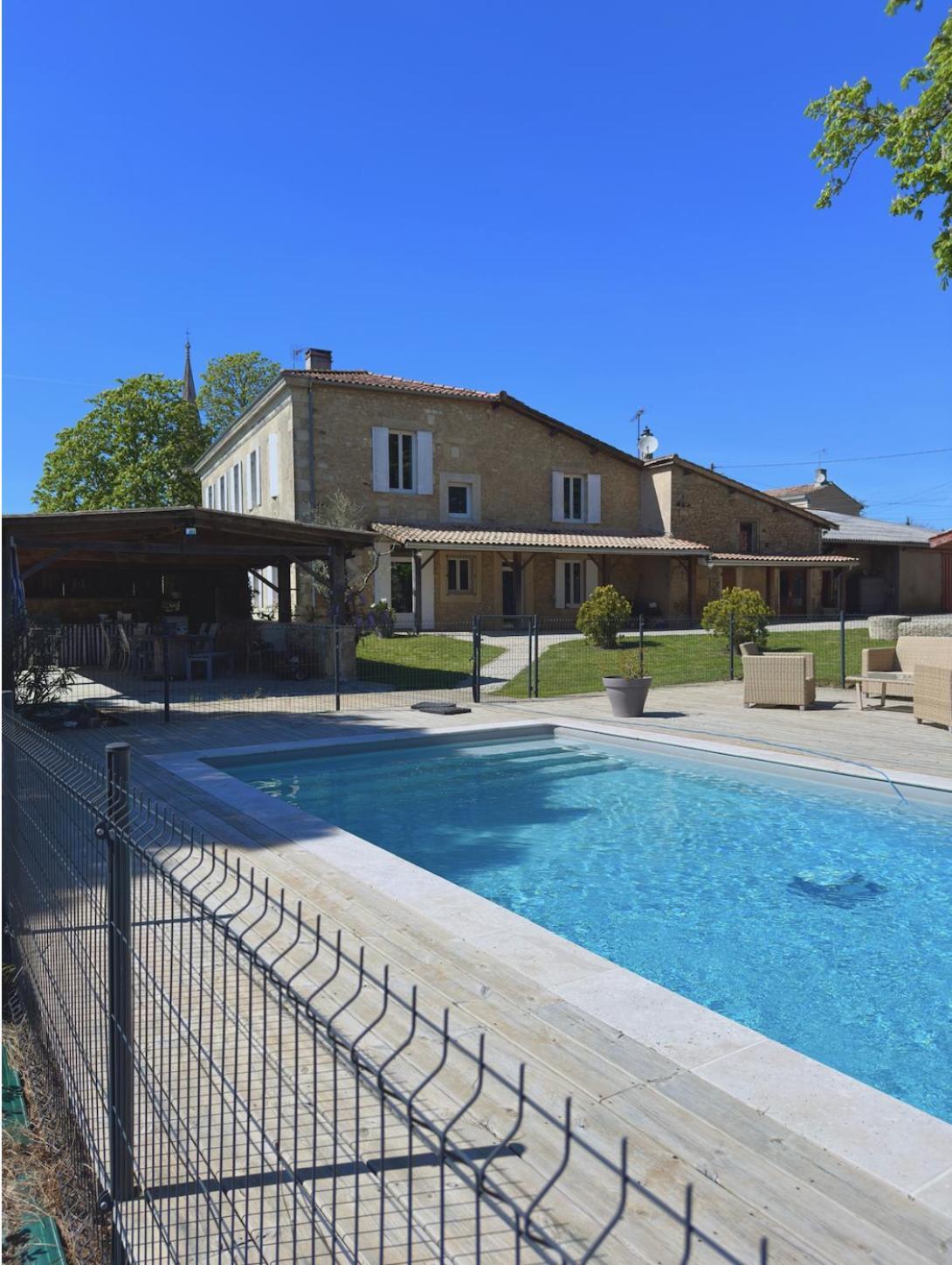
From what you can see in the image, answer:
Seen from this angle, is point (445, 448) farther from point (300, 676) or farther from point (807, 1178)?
point (807, 1178)

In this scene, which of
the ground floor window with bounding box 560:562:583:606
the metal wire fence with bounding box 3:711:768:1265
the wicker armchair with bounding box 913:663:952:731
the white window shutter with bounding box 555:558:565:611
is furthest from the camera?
the ground floor window with bounding box 560:562:583:606

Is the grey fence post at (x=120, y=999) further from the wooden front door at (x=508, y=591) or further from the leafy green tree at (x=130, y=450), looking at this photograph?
the leafy green tree at (x=130, y=450)

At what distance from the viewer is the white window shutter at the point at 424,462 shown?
27.6m

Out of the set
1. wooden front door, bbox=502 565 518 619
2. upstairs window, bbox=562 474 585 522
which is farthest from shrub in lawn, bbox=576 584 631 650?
upstairs window, bbox=562 474 585 522

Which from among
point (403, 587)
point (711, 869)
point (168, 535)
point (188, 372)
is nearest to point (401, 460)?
point (403, 587)

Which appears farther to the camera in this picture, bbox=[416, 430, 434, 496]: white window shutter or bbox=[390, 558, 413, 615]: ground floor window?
bbox=[416, 430, 434, 496]: white window shutter

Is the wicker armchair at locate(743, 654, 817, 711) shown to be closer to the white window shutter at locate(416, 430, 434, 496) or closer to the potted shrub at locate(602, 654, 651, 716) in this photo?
the potted shrub at locate(602, 654, 651, 716)

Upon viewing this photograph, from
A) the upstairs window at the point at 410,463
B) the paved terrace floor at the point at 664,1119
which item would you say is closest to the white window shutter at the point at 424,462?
the upstairs window at the point at 410,463

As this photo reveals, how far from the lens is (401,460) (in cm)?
2753

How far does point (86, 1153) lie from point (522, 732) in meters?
9.28

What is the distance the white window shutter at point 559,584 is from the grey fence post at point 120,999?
2735cm

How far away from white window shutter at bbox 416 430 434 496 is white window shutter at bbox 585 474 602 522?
6.37 metres

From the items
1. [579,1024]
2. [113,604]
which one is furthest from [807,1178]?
[113,604]

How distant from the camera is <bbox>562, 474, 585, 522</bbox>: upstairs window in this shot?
30.8 metres
